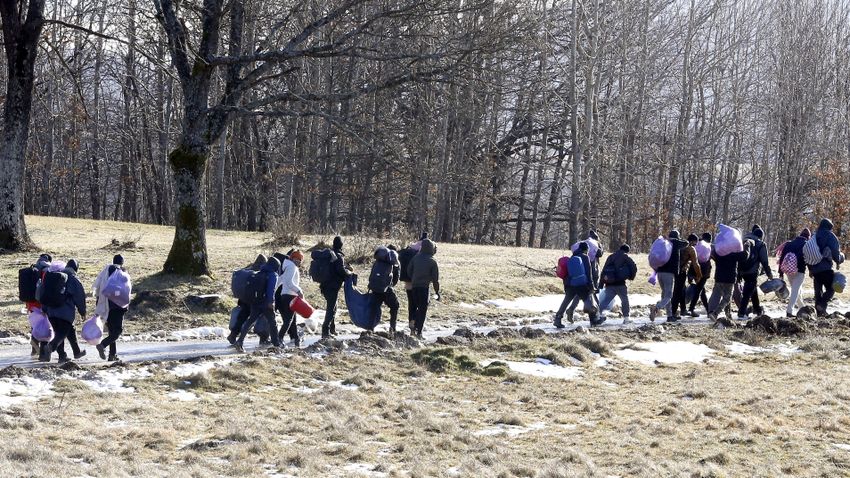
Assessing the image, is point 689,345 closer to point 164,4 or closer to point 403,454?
point 403,454

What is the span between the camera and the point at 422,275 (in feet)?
53.5

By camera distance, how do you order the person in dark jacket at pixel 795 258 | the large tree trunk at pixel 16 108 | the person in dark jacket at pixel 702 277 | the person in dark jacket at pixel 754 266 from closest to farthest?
the person in dark jacket at pixel 795 258
the person in dark jacket at pixel 754 266
the person in dark jacket at pixel 702 277
the large tree trunk at pixel 16 108

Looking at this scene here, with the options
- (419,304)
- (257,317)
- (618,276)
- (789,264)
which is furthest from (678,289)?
(257,317)

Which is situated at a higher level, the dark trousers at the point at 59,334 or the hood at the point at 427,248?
the hood at the point at 427,248

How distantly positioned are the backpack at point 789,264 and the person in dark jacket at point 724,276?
789mm

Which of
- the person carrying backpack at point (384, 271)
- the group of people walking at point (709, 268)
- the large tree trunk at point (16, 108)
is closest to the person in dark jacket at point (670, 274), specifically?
the group of people walking at point (709, 268)

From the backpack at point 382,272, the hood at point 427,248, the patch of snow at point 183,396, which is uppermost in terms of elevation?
the hood at point 427,248

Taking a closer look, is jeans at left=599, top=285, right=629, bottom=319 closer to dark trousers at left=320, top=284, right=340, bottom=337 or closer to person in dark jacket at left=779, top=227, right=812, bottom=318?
person in dark jacket at left=779, top=227, right=812, bottom=318

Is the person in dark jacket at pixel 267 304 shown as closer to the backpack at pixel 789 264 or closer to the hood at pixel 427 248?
the hood at pixel 427 248

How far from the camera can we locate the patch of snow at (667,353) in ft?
51.8

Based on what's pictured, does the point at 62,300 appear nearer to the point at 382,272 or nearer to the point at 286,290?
the point at 286,290

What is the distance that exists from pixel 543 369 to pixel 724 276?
23.5 ft

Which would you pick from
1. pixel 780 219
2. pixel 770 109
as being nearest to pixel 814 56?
pixel 770 109

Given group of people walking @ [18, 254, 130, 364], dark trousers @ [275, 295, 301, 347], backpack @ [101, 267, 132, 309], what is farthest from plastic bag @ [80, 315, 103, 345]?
dark trousers @ [275, 295, 301, 347]
